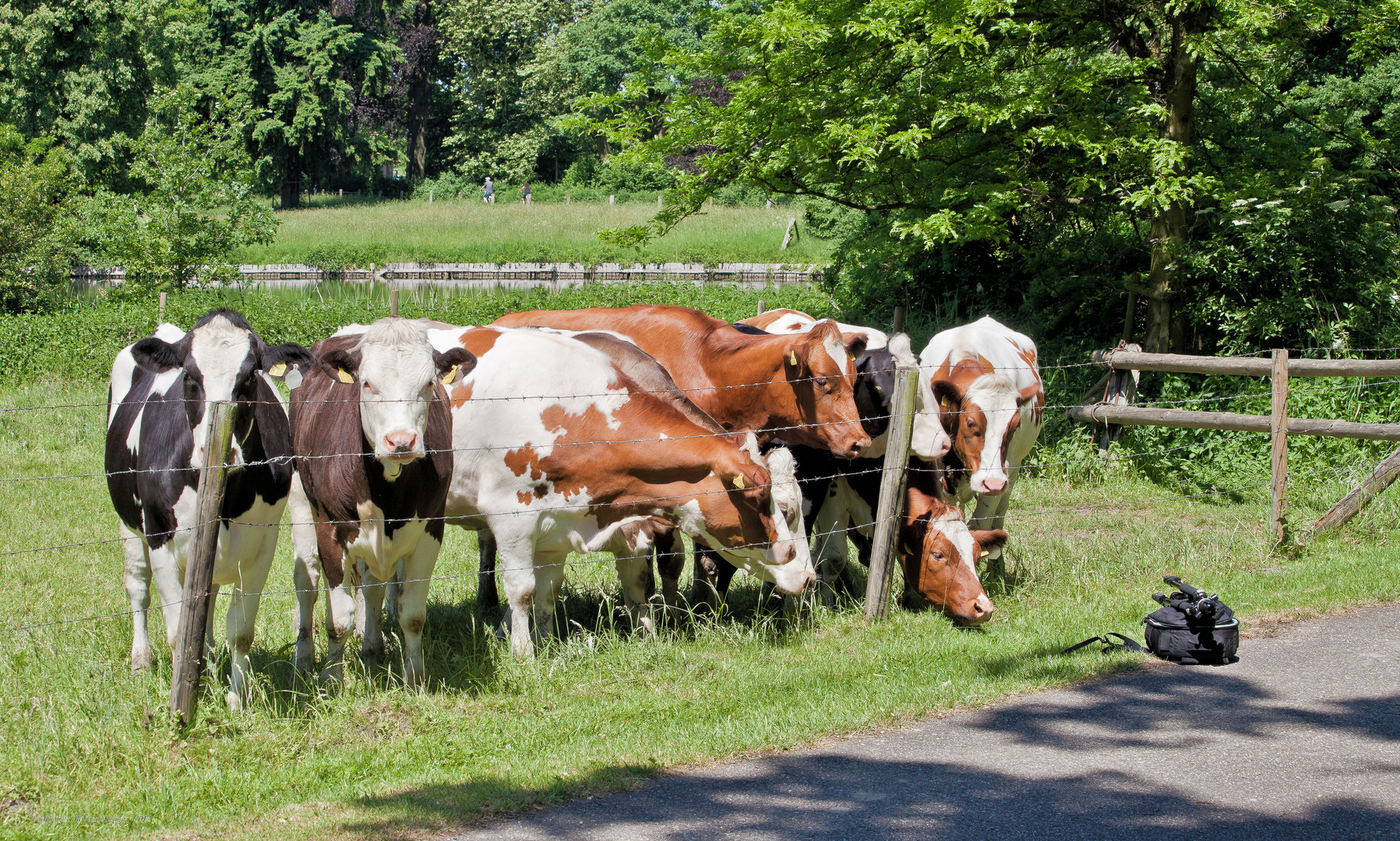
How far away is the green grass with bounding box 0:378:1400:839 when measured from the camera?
4629 millimetres

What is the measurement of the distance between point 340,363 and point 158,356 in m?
0.84

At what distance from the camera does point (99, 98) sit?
36.7 m

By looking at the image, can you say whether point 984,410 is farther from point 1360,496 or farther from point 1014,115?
point 1014,115

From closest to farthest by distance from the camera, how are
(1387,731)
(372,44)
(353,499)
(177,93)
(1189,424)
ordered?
1. (1387,731)
2. (353,499)
3. (1189,424)
4. (177,93)
5. (372,44)

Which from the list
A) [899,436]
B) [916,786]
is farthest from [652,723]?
[899,436]

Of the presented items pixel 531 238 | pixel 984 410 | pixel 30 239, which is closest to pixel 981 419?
pixel 984 410

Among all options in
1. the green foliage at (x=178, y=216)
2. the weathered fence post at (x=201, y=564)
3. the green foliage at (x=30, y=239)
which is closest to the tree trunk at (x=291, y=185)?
the green foliage at (x=30, y=239)

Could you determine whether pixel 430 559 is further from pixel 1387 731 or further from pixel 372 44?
pixel 372 44

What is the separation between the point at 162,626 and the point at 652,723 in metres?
3.39

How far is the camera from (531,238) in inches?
1781

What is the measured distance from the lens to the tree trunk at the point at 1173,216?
12.0m

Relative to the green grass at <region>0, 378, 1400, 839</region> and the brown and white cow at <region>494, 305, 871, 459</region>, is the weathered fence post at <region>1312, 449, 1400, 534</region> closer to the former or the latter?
the green grass at <region>0, 378, 1400, 839</region>

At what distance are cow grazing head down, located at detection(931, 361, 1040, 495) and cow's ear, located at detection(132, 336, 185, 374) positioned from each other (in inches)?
201

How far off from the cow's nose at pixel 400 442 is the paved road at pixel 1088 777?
1.81m
